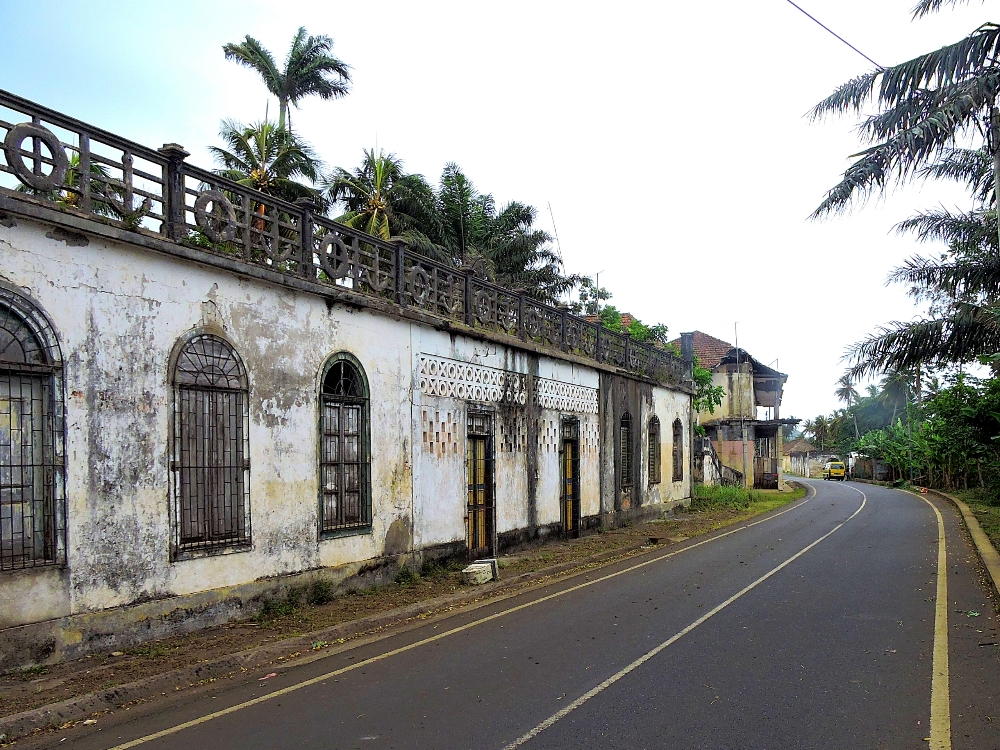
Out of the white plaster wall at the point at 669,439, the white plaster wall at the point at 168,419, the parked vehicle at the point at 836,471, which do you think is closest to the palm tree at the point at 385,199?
the white plaster wall at the point at 669,439

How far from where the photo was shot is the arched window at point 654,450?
24156 mm

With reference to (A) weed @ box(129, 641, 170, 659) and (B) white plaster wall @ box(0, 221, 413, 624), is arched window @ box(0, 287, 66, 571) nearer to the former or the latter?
(B) white plaster wall @ box(0, 221, 413, 624)

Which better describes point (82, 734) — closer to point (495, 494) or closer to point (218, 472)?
point (218, 472)

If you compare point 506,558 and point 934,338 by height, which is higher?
point 934,338

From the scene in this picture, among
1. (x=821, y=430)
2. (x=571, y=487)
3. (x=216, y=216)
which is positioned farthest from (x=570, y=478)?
(x=821, y=430)

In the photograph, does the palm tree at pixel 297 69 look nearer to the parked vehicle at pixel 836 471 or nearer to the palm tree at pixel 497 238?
the palm tree at pixel 497 238

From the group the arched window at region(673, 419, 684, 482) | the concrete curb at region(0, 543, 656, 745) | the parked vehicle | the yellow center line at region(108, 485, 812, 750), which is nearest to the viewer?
the yellow center line at region(108, 485, 812, 750)

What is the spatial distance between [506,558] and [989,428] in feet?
57.1

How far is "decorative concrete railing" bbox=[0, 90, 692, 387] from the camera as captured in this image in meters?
7.43

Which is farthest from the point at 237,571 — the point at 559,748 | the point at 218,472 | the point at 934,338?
the point at 934,338

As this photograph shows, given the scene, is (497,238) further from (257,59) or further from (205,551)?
(205,551)

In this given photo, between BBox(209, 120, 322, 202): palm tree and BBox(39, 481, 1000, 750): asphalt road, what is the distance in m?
21.7

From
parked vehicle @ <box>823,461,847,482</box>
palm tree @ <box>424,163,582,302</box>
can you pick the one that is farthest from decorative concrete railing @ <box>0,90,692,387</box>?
parked vehicle @ <box>823,461,847,482</box>

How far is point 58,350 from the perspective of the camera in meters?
7.29
